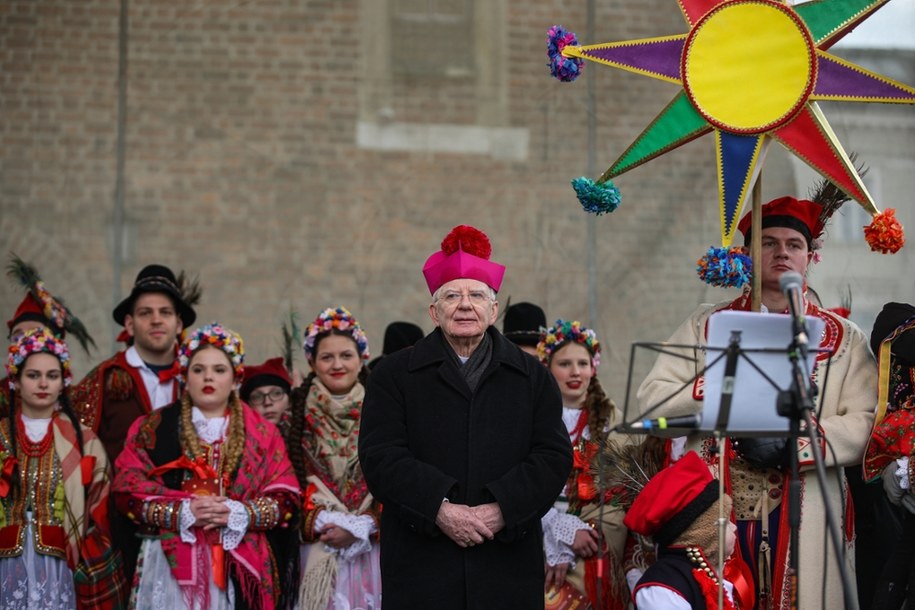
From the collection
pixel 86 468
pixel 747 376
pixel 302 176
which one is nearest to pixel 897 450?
pixel 747 376

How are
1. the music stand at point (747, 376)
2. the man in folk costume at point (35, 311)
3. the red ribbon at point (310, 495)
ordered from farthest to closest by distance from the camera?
the man in folk costume at point (35, 311), the red ribbon at point (310, 495), the music stand at point (747, 376)

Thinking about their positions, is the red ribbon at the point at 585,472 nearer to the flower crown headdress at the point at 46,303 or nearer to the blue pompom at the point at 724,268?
the blue pompom at the point at 724,268

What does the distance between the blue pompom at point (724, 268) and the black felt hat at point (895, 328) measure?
691mm

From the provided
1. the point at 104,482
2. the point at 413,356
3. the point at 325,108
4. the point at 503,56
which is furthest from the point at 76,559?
the point at 503,56

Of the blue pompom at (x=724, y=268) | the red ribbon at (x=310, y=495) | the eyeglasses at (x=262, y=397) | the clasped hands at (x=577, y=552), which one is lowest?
the clasped hands at (x=577, y=552)

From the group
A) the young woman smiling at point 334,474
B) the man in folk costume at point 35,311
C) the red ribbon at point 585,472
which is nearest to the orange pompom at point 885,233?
the red ribbon at point 585,472

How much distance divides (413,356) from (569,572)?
1543 mm

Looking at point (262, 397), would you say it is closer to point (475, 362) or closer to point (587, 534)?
point (587, 534)

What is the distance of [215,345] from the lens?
617cm

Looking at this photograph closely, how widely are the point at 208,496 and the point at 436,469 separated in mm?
1557

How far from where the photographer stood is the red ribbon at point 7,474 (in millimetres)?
5887

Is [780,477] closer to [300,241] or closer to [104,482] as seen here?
[104,482]

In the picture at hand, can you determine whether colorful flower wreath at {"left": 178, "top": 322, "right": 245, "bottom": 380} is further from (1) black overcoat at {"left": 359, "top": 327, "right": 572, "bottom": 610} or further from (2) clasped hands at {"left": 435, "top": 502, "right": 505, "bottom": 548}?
(2) clasped hands at {"left": 435, "top": 502, "right": 505, "bottom": 548}

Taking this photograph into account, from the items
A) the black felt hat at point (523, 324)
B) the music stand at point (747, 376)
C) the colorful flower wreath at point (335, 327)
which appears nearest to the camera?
the music stand at point (747, 376)
